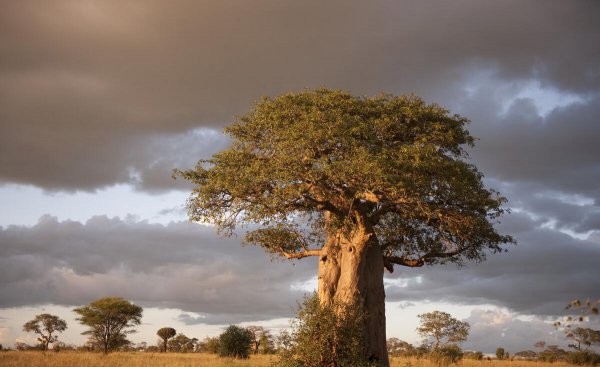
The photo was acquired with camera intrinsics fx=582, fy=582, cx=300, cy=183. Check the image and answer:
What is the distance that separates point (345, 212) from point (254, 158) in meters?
4.07

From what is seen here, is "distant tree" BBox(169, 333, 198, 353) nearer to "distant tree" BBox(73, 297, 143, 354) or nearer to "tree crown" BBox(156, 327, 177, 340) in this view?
"tree crown" BBox(156, 327, 177, 340)

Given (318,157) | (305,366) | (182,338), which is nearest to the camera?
(305,366)

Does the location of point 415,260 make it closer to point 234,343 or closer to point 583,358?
point 234,343

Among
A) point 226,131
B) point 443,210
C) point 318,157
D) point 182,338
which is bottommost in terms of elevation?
point 182,338

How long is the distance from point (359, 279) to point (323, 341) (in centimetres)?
349

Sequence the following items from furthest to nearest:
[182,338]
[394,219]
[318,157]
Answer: [182,338] < [394,219] < [318,157]

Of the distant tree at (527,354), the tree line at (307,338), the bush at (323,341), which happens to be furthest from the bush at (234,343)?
the distant tree at (527,354)

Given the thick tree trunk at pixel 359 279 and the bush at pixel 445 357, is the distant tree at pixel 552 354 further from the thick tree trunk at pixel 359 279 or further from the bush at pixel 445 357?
the thick tree trunk at pixel 359 279

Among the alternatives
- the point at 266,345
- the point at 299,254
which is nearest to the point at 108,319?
the point at 266,345

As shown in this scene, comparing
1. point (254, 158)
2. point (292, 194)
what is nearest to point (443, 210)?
point (292, 194)

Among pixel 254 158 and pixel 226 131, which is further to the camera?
pixel 226 131

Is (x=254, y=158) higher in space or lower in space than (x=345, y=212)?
higher

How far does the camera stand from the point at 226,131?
24.0 metres

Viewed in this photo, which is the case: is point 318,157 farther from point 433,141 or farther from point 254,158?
point 433,141
